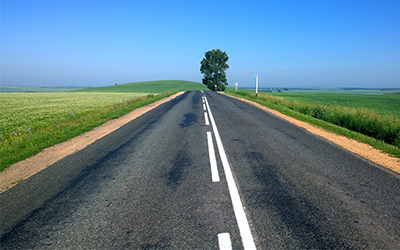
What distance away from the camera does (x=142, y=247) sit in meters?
2.47

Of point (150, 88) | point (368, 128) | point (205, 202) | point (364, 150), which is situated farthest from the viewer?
point (150, 88)

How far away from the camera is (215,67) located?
6638cm

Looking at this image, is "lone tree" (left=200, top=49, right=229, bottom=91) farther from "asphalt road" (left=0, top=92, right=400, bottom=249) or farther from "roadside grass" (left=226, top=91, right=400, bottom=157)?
"asphalt road" (left=0, top=92, right=400, bottom=249)

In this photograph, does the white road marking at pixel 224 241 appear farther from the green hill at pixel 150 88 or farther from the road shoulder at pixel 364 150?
the green hill at pixel 150 88

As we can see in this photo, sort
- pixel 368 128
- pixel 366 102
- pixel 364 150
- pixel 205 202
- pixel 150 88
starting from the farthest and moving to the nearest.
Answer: pixel 150 88 < pixel 366 102 < pixel 368 128 < pixel 364 150 < pixel 205 202

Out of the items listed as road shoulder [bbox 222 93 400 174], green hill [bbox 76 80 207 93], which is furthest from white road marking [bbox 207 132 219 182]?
green hill [bbox 76 80 207 93]

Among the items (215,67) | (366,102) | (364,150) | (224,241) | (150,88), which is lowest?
(224,241)

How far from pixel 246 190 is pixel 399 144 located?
709 cm

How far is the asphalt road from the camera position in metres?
2.62

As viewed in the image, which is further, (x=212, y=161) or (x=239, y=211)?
(x=212, y=161)

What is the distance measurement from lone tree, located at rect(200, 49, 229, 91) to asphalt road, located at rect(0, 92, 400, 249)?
6237cm

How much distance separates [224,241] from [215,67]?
2630 inches

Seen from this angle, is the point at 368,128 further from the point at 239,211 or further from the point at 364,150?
the point at 239,211

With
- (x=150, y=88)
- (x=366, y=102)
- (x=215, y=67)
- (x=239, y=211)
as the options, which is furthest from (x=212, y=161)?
(x=150, y=88)
